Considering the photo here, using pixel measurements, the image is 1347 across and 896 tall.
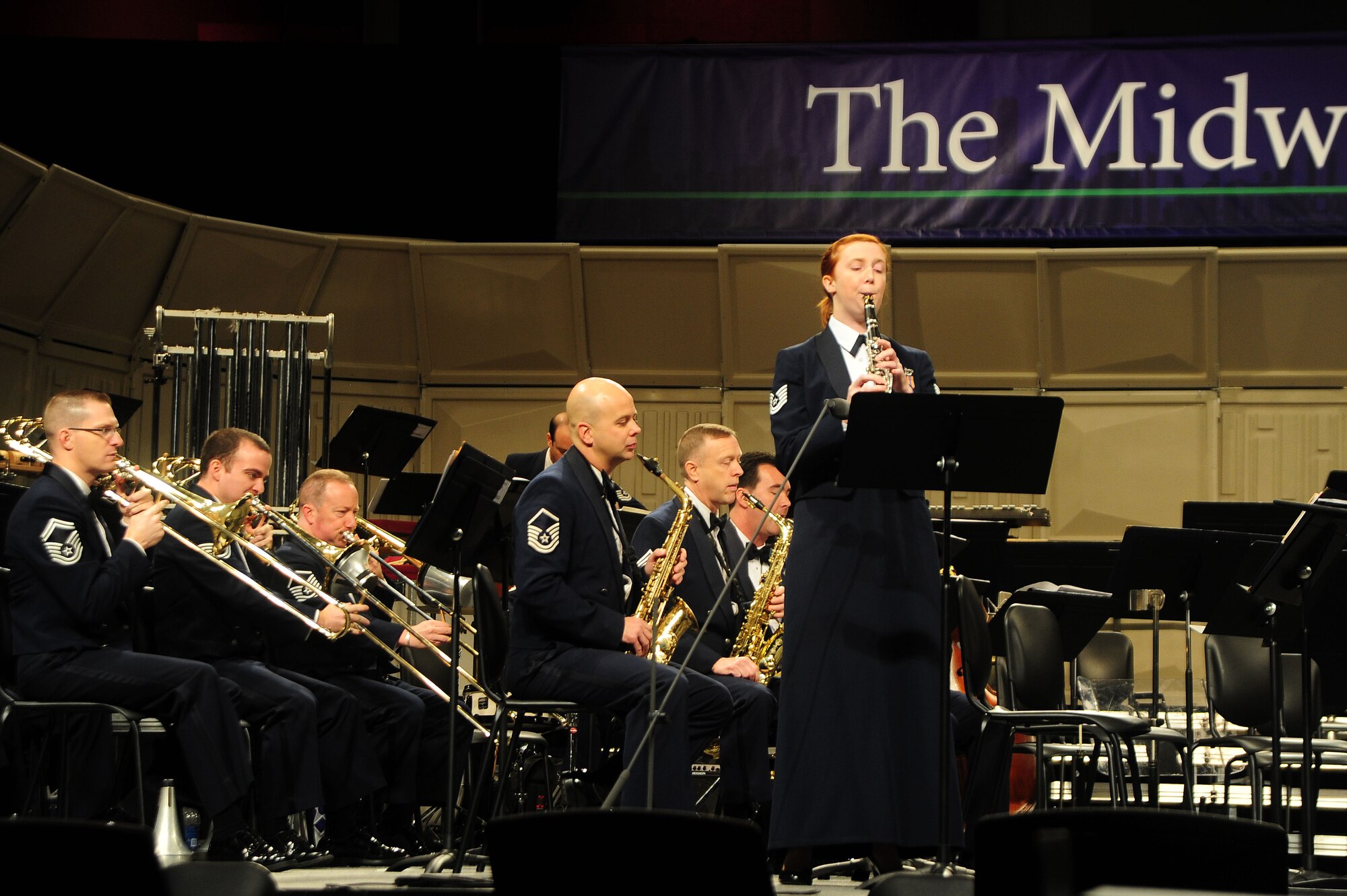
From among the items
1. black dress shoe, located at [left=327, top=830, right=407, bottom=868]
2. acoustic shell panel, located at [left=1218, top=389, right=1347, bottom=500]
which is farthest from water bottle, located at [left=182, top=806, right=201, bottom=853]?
acoustic shell panel, located at [left=1218, top=389, right=1347, bottom=500]

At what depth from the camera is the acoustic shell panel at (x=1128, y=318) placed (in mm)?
9156

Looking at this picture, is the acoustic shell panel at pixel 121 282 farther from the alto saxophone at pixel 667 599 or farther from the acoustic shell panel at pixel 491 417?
the alto saxophone at pixel 667 599

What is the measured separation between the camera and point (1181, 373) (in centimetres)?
942

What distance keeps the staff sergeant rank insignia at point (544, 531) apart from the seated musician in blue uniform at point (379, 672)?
4.53 ft

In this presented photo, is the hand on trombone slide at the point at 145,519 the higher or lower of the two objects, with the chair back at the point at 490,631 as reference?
higher

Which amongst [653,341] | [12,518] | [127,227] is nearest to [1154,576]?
[12,518]

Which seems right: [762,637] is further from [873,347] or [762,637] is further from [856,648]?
[873,347]

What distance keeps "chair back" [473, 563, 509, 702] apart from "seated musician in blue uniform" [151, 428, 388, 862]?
3.91 ft

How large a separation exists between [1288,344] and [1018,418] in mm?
6690

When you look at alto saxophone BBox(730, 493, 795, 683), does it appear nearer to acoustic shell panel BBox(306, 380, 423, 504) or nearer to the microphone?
the microphone

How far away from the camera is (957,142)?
29.1 feet

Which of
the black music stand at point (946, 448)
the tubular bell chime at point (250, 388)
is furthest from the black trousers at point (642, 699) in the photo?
the tubular bell chime at point (250, 388)

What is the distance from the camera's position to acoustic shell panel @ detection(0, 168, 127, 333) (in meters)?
7.80

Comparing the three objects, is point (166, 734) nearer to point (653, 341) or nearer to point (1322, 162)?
point (653, 341)
